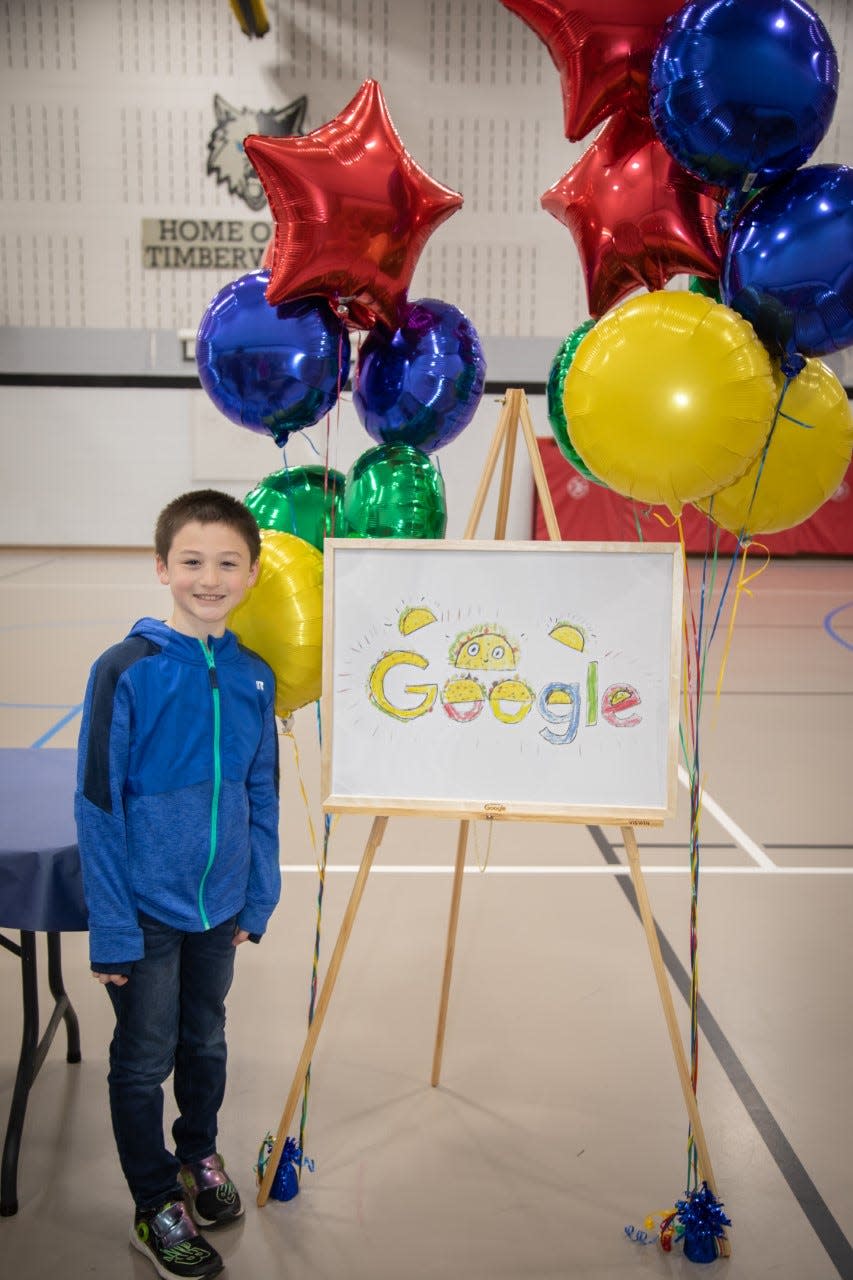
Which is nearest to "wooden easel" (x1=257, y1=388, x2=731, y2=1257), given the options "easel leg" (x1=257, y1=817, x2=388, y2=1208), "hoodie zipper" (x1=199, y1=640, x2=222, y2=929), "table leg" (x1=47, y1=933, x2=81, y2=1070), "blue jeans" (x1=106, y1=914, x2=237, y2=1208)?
"easel leg" (x1=257, y1=817, x2=388, y2=1208)

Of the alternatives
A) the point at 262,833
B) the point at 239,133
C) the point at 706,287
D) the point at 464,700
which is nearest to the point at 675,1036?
the point at 464,700

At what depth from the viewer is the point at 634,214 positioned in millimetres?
2014

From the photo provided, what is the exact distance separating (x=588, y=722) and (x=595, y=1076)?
101 centimetres

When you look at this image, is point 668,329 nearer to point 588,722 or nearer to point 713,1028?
point 588,722

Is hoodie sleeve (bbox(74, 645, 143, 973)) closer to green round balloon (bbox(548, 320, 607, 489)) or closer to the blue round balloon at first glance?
green round balloon (bbox(548, 320, 607, 489))

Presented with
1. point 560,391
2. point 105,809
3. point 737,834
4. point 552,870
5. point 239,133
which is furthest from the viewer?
point 239,133

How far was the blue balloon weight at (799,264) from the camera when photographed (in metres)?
1.63

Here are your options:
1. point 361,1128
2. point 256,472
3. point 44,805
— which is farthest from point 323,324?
point 256,472

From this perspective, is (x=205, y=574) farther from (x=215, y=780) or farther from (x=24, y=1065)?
(x=24, y=1065)

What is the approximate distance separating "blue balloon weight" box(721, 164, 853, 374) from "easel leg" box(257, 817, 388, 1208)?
1060mm

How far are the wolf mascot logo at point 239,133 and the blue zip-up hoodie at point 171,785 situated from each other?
1083cm

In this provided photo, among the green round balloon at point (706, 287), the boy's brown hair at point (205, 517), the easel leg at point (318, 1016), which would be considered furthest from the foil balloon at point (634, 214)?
the easel leg at point (318, 1016)

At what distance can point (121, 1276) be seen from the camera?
186 cm

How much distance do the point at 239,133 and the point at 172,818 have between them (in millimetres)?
11495
